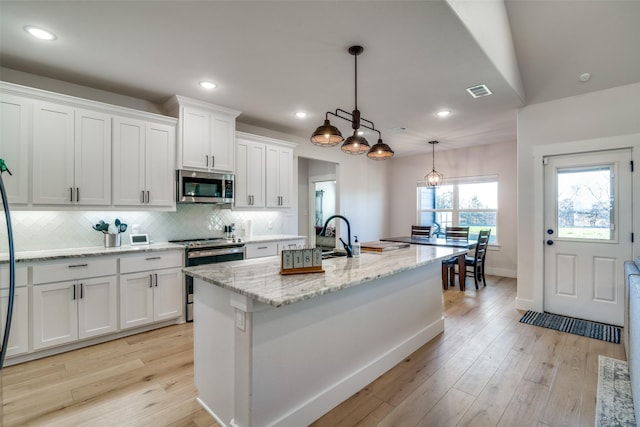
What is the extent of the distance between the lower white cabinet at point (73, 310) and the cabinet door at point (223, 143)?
179cm

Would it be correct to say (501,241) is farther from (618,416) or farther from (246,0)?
(246,0)

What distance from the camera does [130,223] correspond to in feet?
11.7

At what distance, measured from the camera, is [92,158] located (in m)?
3.10

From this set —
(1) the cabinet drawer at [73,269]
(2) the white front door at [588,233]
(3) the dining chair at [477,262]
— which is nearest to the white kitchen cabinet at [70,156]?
(1) the cabinet drawer at [73,269]

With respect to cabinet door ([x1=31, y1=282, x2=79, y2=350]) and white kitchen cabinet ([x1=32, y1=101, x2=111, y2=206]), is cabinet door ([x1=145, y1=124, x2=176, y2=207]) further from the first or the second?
cabinet door ([x1=31, y1=282, x2=79, y2=350])

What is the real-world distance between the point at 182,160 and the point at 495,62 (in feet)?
11.6

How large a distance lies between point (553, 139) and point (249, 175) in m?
4.05

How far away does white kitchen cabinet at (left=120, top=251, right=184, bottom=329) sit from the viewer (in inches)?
122

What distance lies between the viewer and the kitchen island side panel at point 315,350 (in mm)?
1633

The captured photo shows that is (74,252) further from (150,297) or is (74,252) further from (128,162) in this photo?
(128,162)

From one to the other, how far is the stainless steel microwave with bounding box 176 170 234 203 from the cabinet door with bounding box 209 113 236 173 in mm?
128

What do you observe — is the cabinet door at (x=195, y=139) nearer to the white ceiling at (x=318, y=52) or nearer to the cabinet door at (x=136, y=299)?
the white ceiling at (x=318, y=52)

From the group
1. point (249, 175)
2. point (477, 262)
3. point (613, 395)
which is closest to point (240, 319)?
point (613, 395)

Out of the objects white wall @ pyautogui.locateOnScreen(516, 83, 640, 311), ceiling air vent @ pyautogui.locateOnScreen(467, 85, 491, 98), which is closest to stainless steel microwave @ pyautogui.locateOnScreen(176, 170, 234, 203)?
ceiling air vent @ pyautogui.locateOnScreen(467, 85, 491, 98)
